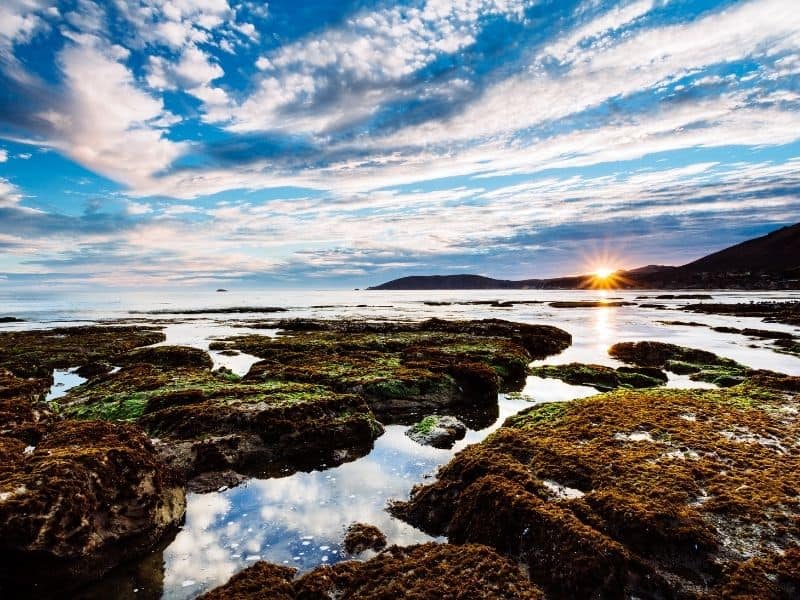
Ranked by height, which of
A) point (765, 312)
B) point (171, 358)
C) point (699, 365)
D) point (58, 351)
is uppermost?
point (58, 351)

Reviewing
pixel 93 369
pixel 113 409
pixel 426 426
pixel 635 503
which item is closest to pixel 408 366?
pixel 426 426

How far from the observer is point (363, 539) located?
951 cm

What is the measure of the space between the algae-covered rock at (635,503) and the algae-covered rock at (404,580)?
2.58ft

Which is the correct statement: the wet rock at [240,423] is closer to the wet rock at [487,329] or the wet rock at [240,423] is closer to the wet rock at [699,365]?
the wet rock at [699,365]

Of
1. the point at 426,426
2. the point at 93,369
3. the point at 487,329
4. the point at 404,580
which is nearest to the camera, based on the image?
the point at 404,580

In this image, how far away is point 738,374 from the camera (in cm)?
2517

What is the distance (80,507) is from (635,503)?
414 inches

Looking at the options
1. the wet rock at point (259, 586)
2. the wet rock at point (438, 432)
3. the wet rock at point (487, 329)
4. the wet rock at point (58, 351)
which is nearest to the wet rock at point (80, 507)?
the wet rock at point (259, 586)

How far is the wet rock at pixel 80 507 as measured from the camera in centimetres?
789

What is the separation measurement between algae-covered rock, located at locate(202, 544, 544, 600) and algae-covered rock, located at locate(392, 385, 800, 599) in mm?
785

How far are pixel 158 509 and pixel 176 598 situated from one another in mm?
2679

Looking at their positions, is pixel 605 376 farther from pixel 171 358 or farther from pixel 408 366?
pixel 171 358

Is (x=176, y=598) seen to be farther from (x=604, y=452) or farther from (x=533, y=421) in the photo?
(x=533, y=421)

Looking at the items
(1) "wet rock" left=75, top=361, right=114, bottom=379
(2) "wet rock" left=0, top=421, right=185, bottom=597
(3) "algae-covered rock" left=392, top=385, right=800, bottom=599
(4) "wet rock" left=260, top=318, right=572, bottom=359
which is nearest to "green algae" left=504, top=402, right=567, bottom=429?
(3) "algae-covered rock" left=392, top=385, right=800, bottom=599
